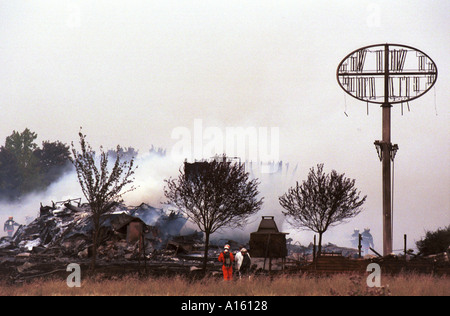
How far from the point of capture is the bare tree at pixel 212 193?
3522 cm

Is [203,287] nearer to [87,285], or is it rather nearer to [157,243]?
[87,285]

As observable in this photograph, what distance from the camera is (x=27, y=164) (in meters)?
89.4

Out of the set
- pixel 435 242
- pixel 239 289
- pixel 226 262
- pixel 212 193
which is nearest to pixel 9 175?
pixel 212 193

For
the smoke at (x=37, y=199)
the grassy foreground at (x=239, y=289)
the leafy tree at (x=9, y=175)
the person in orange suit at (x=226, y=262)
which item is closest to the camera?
the grassy foreground at (x=239, y=289)

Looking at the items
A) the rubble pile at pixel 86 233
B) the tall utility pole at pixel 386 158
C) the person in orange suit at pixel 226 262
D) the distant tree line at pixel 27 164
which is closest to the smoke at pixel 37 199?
the distant tree line at pixel 27 164

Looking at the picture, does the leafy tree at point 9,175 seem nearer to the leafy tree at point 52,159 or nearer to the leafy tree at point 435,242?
the leafy tree at point 52,159

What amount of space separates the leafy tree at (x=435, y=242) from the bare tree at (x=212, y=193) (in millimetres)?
11176

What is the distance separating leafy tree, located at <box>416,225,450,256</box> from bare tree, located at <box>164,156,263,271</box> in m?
11.2

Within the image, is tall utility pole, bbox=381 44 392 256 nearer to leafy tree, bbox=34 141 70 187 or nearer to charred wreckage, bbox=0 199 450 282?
charred wreckage, bbox=0 199 450 282

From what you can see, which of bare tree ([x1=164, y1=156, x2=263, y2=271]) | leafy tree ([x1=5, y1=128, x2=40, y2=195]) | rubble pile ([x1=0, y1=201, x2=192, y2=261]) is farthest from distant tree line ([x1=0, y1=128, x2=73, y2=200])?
bare tree ([x1=164, y1=156, x2=263, y2=271])

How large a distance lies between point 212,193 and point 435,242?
560 inches

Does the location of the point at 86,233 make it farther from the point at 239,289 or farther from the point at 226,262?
the point at 239,289

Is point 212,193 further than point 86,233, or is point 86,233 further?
point 86,233

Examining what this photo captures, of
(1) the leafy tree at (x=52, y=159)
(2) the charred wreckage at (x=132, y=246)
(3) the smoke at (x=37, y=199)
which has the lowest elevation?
(2) the charred wreckage at (x=132, y=246)
